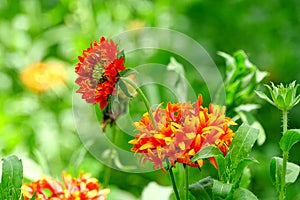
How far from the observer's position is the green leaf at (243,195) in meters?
0.85

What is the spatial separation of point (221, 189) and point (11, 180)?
258mm

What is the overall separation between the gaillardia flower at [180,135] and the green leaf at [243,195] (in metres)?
0.06

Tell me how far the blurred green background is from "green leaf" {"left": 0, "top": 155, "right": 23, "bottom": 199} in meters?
0.93

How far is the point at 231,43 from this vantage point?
8.27 ft

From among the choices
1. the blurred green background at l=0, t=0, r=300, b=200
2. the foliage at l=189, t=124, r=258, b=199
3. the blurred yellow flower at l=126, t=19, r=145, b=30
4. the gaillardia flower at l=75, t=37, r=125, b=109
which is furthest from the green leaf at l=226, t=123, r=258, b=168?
the blurred yellow flower at l=126, t=19, r=145, b=30

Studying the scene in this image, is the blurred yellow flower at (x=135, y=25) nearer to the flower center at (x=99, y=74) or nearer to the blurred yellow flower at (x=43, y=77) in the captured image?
the blurred yellow flower at (x=43, y=77)

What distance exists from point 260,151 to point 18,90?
0.89 m

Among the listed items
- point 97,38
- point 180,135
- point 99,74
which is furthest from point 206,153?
point 97,38

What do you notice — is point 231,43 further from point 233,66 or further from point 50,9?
point 233,66

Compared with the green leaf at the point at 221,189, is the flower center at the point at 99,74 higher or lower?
higher

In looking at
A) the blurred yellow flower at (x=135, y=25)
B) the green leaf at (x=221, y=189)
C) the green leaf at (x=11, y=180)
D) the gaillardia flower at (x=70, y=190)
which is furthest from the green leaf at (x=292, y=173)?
the blurred yellow flower at (x=135, y=25)

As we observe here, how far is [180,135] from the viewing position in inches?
31.9

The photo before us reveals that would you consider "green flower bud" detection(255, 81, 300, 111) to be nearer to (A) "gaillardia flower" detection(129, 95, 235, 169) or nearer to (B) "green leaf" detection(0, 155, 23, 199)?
(A) "gaillardia flower" detection(129, 95, 235, 169)

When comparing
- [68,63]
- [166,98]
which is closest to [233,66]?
[166,98]
